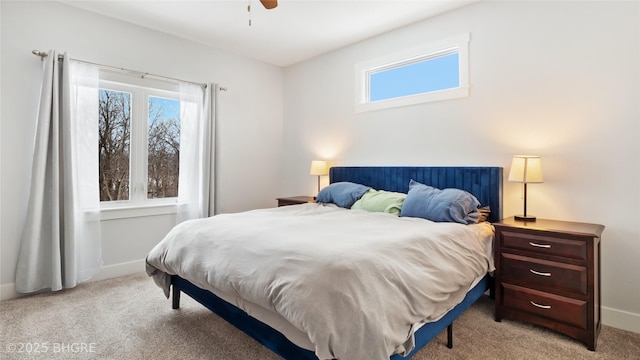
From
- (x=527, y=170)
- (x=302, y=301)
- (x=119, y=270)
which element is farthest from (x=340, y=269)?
(x=119, y=270)

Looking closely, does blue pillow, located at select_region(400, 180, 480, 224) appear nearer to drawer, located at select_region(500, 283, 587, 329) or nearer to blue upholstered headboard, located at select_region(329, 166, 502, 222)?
blue upholstered headboard, located at select_region(329, 166, 502, 222)

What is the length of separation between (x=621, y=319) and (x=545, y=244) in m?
0.89

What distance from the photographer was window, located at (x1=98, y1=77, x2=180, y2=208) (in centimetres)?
337

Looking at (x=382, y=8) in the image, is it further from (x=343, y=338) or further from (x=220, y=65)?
(x=343, y=338)

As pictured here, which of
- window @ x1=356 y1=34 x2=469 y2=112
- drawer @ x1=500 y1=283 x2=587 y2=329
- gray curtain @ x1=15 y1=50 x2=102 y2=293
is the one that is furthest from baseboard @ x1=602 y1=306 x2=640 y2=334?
gray curtain @ x1=15 y1=50 x2=102 y2=293

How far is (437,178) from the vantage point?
10.3 ft

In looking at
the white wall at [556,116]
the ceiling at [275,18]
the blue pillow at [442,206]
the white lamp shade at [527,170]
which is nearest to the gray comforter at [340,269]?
the blue pillow at [442,206]

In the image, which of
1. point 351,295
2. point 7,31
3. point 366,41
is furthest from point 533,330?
point 7,31

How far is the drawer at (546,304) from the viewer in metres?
2.03

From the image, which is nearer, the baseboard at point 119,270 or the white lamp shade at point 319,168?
the baseboard at point 119,270

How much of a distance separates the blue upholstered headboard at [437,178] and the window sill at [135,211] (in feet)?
6.75

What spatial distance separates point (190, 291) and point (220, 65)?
3.04 m

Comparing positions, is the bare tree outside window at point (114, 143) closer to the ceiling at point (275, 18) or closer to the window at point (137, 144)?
the window at point (137, 144)

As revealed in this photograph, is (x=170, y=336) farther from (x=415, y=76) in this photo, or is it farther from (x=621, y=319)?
(x=415, y=76)
